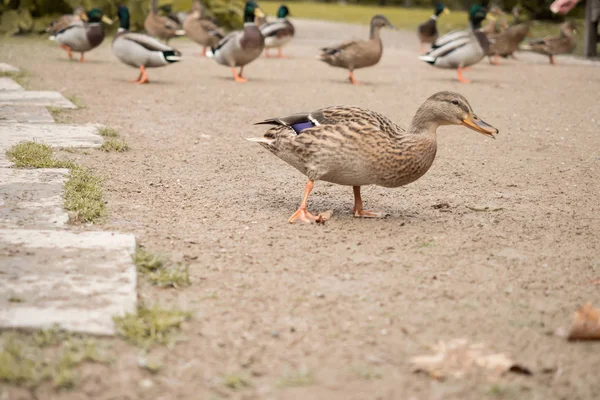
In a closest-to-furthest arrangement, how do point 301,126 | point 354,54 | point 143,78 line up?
1. point 301,126
2. point 143,78
3. point 354,54

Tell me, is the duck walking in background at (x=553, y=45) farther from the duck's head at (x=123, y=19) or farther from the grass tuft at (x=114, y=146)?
the grass tuft at (x=114, y=146)

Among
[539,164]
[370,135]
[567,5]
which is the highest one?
[567,5]

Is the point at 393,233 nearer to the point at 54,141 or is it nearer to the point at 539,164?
the point at 539,164

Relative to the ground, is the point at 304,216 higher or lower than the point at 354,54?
lower

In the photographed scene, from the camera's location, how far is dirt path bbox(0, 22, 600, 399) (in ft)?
8.92

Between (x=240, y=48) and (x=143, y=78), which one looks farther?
(x=240, y=48)

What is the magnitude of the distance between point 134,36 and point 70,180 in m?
6.23

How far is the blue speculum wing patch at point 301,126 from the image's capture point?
15.3ft

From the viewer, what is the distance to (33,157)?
5.55m

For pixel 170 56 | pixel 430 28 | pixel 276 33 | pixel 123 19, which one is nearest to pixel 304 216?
pixel 170 56

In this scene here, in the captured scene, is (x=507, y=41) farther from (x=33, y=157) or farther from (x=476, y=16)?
(x=33, y=157)

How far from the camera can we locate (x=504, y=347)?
9.70 ft

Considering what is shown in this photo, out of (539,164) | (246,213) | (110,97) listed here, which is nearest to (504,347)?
(246,213)

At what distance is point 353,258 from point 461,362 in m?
1.24
